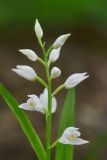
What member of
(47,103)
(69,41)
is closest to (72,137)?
(47,103)

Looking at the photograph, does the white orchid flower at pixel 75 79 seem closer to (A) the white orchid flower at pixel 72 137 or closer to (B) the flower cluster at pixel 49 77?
(B) the flower cluster at pixel 49 77

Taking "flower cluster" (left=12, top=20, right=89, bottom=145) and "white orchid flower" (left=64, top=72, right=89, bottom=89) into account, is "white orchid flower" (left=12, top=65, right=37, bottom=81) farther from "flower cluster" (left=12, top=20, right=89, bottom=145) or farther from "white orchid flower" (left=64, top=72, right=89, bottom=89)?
"white orchid flower" (left=64, top=72, right=89, bottom=89)

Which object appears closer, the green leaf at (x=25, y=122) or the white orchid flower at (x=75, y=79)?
the white orchid flower at (x=75, y=79)

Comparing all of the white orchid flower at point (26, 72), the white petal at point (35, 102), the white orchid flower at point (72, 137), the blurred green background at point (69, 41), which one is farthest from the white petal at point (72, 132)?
the blurred green background at point (69, 41)

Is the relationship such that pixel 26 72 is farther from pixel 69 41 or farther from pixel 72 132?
pixel 69 41

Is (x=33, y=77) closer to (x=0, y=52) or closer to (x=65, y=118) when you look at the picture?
(x=65, y=118)

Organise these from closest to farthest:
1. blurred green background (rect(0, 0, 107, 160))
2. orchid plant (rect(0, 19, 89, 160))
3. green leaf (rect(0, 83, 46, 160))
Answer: orchid plant (rect(0, 19, 89, 160)), green leaf (rect(0, 83, 46, 160)), blurred green background (rect(0, 0, 107, 160))

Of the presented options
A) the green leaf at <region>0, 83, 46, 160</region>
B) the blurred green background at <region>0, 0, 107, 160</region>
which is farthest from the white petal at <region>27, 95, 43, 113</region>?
the blurred green background at <region>0, 0, 107, 160</region>

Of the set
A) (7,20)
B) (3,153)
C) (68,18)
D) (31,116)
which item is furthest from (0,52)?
(3,153)

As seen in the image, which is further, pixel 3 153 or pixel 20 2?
pixel 20 2
